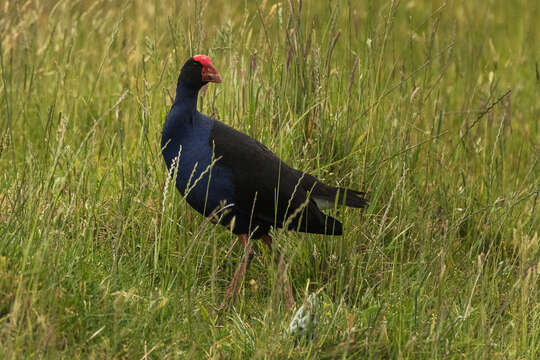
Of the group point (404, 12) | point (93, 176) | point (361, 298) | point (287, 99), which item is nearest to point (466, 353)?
point (361, 298)

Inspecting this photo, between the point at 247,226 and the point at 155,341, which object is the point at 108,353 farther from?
the point at 247,226

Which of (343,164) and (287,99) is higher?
(287,99)

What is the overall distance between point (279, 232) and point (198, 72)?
0.76m

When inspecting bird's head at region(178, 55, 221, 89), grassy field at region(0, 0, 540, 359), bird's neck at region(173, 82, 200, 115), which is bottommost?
grassy field at region(0, 0, 540, 359)

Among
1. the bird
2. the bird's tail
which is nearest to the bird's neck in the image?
the bird

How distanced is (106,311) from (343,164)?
1541 millimetres

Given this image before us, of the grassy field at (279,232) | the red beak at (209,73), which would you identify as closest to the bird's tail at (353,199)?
the grassy field at (279,232)

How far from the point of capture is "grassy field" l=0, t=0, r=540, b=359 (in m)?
2.57

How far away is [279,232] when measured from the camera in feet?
10.0

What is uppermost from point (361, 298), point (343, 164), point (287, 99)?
point (287, 99)

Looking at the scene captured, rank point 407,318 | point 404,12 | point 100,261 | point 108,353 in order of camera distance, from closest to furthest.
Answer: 1. point 108,353
2. point 407,318
3. point 100,261
4. point 404,12

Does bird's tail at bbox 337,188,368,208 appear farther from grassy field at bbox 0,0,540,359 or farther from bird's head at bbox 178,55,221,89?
bird's head at bbox 178,55,221,89

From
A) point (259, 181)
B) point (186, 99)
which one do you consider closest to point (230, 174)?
point (259, 181)

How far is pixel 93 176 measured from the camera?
150 inches
